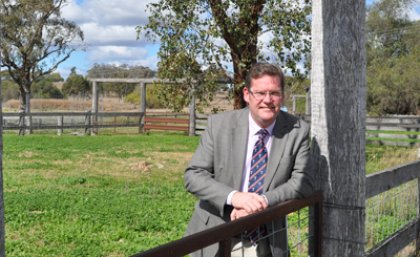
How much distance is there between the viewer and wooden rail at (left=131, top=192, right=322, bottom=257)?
1684 millimetres

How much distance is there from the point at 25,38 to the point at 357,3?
2789 cm

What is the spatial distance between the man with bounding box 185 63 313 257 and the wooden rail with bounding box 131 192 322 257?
0.06 m

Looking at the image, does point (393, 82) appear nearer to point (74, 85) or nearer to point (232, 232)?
point (232, 232)

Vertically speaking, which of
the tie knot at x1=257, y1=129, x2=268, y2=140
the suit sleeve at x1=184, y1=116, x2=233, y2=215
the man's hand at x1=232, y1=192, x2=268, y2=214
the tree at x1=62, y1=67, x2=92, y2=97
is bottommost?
the man's hand at x1=232, y1=192, x2=268, y2=214

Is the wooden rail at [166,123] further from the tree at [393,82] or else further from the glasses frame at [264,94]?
the glasses frame at [264,94]

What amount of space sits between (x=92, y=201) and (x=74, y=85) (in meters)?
66.7

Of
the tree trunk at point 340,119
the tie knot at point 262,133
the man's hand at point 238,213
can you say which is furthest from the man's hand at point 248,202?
the tree trunk at point 340,119

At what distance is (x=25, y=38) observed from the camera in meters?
28.5

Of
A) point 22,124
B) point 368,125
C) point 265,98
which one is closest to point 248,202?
point 265,98

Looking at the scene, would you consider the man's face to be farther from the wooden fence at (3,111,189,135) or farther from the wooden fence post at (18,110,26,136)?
the wooden fence post at (18,110,26,136)

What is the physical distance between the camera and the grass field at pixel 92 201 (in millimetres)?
5738

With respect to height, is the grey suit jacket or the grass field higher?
the grey suit jacket

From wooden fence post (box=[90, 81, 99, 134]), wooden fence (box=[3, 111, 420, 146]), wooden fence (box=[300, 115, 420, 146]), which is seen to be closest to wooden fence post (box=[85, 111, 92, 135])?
wooden fence (box=[3, 111, 420, 146])

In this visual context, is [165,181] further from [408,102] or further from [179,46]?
[408,102]
